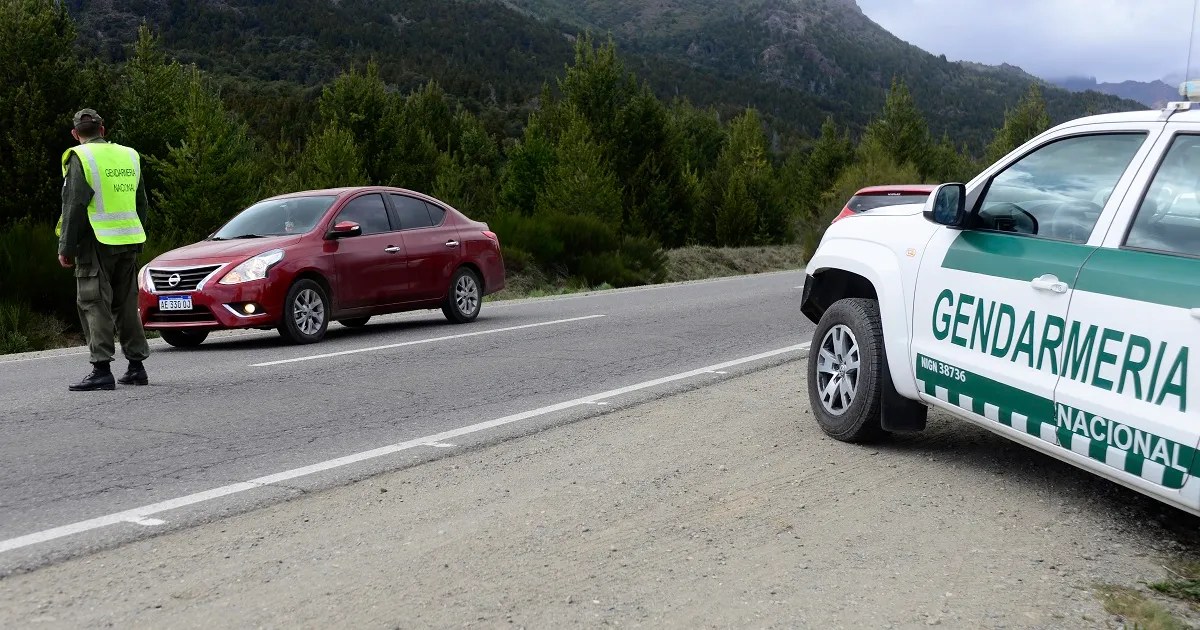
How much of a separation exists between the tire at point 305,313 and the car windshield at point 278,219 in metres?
0.74

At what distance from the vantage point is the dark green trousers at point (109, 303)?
8.51 meters

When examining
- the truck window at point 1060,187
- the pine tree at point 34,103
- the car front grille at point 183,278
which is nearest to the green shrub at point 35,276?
the car front grille at point 183,278

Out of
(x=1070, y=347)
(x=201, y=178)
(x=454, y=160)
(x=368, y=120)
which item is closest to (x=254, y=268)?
(x=1070, y=347)

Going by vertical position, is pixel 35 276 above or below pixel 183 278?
below

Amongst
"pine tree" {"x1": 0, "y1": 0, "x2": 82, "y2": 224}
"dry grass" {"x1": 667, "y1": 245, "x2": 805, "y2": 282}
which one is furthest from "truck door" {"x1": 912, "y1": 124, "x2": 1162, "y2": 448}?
"pine tree" {"x1": 0, "y1": 0, "x2": 82, "y2": 224}

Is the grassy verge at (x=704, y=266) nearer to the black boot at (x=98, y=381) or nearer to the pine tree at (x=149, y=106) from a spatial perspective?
the black boot at (x=98, y=381)

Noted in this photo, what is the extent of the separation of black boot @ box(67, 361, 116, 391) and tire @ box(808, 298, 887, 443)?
5190 mm

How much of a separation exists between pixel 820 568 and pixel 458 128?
82478 millimetres

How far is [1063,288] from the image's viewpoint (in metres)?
4.84

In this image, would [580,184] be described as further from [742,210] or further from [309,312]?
[309,312]

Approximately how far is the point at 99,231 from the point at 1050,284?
662 centimetres

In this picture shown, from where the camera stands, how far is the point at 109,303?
8617mm

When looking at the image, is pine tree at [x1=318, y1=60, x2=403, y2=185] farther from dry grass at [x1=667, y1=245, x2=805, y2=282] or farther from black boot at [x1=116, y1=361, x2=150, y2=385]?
black boot at [x1=116, y1=361, x2=150, y2=385]

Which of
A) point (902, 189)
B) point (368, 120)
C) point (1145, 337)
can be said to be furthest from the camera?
point (368, 120)
